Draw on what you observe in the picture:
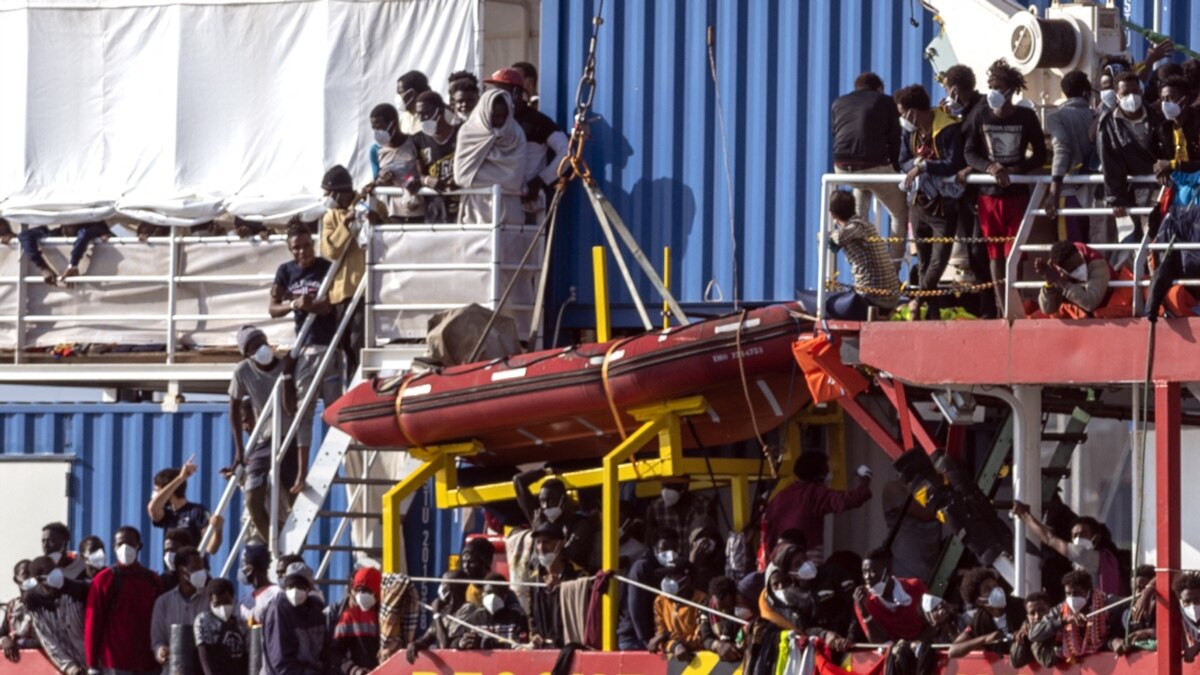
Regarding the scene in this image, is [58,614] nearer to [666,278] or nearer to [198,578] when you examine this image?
[198,578]

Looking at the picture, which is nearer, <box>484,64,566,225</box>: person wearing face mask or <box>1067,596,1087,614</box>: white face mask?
<box>1067,596,1087,614</box>: white face mask

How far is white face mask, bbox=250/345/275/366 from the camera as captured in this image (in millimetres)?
22297

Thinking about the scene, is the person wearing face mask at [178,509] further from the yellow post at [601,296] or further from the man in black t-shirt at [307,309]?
the yellow post at [601,296]

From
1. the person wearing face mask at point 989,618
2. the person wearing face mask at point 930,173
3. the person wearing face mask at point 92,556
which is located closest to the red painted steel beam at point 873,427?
the person wearing face mask at point 930,173

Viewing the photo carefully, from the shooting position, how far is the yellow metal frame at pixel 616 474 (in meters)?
19.8

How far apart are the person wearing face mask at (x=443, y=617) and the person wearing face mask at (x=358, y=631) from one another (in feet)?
1.28

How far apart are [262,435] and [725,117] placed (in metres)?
4.61

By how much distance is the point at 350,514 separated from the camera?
22.4m

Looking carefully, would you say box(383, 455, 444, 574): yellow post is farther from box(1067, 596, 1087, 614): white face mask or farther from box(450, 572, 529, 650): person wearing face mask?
box(1067, 596, 1087, 614): white face mask

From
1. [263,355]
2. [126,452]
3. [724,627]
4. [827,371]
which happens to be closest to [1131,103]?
[827,371]

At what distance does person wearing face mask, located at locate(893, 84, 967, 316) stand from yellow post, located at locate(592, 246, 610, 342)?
310 cm

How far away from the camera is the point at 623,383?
19.8 metres

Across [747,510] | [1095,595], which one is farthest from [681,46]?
[1095,595]

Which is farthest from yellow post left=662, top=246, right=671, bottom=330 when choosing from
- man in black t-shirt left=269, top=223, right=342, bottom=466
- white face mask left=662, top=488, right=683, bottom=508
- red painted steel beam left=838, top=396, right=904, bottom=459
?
red painted steel beam left=838, top=396, right=904, bottom=459
